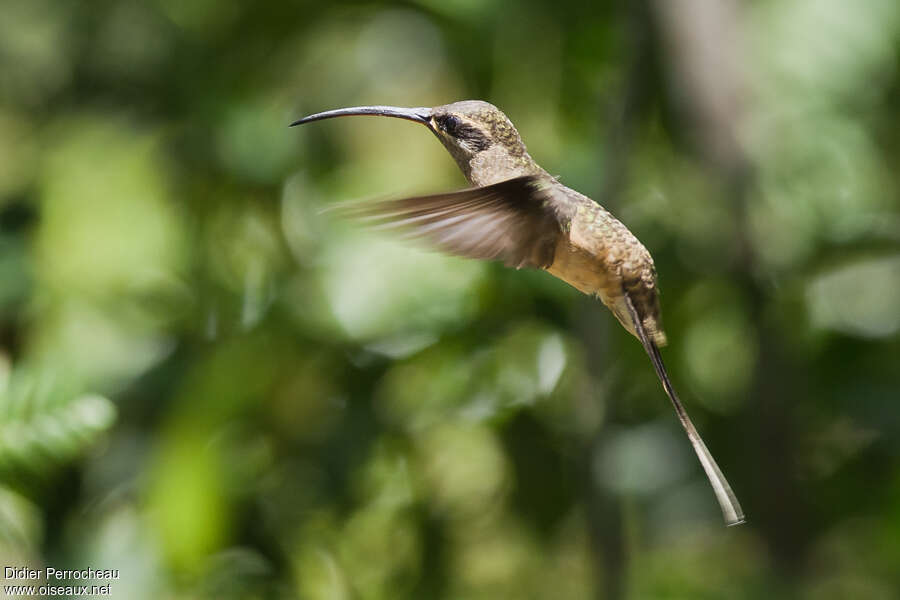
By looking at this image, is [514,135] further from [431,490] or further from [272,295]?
[431,490]

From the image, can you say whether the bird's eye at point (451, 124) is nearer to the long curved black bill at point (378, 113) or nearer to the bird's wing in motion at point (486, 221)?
the long curved black bill at point (378, 113)

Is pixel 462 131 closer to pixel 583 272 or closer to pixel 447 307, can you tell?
pixel 583 272

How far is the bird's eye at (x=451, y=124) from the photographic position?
1.04 meters

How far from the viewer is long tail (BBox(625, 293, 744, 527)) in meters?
0.80

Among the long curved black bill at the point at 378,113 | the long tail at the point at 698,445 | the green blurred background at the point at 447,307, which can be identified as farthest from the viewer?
the green blurred background at the point at 447,307

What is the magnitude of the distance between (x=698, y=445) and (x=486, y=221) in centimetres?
30

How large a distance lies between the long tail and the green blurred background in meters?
0.68

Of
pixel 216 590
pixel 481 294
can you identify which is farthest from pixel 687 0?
pixel 216 590

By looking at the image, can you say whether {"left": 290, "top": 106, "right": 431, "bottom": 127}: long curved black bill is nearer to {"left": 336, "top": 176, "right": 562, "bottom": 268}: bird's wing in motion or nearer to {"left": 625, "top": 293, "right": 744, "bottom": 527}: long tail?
{"left": 336, "top": 176, "right": 562, "bottom": 268}: bird's wing in motion

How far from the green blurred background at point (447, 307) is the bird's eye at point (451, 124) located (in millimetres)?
742

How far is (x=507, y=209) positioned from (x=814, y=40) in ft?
5.41

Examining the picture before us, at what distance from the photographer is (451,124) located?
41.2 inches

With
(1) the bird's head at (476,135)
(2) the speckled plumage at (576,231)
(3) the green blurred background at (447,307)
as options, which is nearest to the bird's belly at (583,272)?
(2) the speckled plumage at (576,231)

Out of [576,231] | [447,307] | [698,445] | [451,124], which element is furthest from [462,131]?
[447,307]
